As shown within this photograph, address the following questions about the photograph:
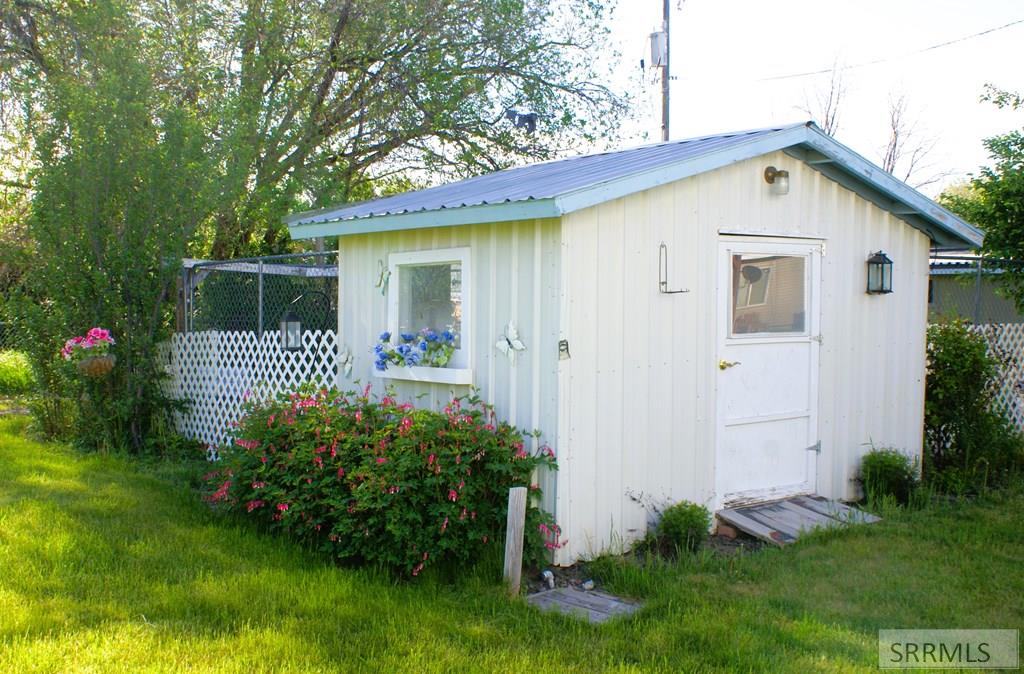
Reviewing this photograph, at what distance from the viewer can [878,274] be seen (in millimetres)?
6633

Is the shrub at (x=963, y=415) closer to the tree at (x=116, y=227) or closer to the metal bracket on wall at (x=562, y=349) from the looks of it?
the metal bracket on wall at (x=562, y=349)

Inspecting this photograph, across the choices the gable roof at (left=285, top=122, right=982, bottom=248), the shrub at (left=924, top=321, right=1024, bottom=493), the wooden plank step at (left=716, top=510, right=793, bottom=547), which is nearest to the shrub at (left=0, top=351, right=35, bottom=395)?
the gable roof at (left=285, top=122, right=982, bottom=248)

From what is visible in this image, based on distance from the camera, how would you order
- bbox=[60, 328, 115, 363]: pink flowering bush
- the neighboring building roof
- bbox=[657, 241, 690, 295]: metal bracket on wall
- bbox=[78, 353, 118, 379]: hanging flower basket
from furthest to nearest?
the neighboring building roof, bbox=[60, 328, 115, 363]: pink flowering bush, bbox=[78, 353, 118, 379]: hanging flower basket, bbox=[657, 241, 690, 295]: metal bracket on wall

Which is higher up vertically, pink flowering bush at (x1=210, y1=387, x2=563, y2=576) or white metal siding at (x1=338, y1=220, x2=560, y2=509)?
white metal siding at (x1=338, y1=220, x2=560, y2=509)

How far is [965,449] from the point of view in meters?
7.34

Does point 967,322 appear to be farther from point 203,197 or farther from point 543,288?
point 203,197

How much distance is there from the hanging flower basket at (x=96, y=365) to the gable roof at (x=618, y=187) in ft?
7.21

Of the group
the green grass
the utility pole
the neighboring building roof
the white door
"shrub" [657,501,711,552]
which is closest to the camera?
the green grass

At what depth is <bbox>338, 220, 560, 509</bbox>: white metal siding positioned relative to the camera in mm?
5047

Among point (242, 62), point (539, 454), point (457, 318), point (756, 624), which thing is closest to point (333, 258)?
point (242, 62)

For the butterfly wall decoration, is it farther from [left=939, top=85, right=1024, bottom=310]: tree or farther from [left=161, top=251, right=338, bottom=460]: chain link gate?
[left=939, top=85, right=1024, bottom=310]: tree

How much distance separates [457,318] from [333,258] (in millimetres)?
8808

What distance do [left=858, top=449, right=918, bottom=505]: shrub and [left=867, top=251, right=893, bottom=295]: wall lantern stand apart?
1209mm

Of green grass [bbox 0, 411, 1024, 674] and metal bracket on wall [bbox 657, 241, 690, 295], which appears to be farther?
metal bracket on wall [bbox 657, 241, 690, 295]
